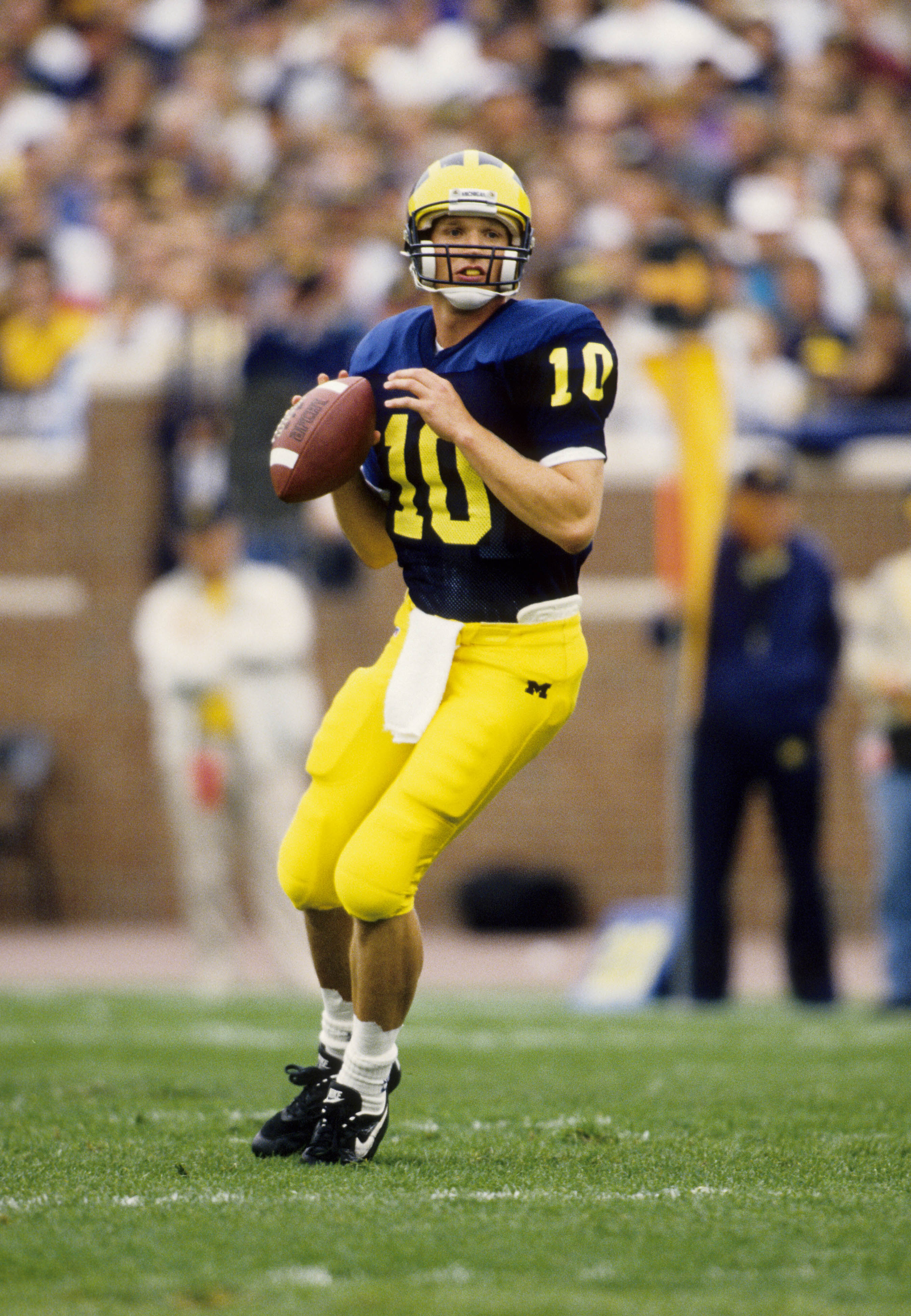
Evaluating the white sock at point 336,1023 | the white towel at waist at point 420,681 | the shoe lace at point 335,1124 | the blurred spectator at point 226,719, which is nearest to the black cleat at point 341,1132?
the shoe lace at point 335,1124

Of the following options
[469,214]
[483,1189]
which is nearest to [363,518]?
[469,214]

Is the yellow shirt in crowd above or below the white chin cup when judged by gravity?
above

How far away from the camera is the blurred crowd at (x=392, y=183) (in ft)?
36.3

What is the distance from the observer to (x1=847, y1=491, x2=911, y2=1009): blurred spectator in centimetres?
775

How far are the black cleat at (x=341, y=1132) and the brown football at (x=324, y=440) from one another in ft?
3.91

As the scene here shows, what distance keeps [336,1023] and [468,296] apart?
5.05 feet

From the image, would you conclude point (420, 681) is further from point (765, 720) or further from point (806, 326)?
point (806, 326)

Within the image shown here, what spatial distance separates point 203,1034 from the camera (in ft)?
22.6

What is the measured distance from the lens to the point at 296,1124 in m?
3.98

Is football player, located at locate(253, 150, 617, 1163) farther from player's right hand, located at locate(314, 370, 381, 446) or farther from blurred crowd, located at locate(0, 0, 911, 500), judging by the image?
blurred crowd, located at locate(0, 0, 911, 500)

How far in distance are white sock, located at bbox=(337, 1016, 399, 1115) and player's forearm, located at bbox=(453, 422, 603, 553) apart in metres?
1.04

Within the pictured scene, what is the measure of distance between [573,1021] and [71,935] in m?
5.38

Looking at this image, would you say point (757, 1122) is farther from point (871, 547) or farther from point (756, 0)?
point (756, 0)

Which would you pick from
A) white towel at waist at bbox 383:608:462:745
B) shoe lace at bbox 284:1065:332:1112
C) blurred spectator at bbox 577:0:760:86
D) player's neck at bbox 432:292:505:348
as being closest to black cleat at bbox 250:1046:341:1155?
shoe lace at bbox 284:1065:332:1112
